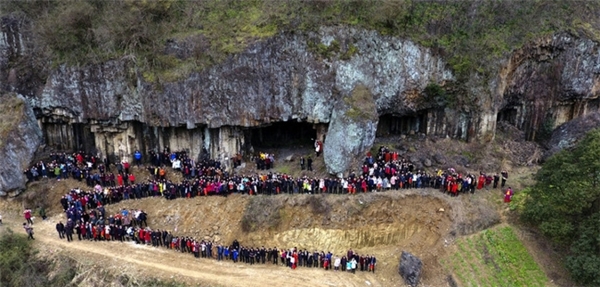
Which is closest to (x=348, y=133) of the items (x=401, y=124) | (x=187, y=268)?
(x=401, y=124)

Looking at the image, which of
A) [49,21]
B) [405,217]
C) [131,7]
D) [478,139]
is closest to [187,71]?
[131,7]

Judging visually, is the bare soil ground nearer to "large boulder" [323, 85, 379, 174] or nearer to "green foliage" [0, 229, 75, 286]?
"green foliage" [0, 229, 75, 286]

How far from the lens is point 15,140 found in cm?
2781

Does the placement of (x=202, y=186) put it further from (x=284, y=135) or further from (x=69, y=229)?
(x=284, y=135)

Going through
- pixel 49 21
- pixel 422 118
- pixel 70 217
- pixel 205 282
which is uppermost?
pixel 49 21

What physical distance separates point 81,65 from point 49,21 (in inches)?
152

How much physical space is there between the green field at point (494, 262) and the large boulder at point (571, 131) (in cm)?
800

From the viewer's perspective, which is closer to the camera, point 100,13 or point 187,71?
point 187,71

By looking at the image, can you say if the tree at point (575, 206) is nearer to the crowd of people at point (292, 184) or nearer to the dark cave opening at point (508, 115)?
the crowd of people at point (292, 184)

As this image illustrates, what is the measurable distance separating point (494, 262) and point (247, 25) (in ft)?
60.0

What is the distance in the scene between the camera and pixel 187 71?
28.0 meters

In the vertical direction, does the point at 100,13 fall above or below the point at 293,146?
above

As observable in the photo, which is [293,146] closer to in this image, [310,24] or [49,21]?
[310,24]

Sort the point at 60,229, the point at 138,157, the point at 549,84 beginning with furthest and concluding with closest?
the point at 549,84, the point at 138,157, the point at 60,229
